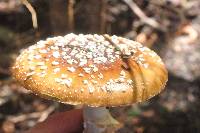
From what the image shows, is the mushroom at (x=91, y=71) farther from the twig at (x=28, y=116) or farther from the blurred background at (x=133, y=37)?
the twig at (x=28, y=116)

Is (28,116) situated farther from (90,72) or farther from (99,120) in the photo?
(90,72)

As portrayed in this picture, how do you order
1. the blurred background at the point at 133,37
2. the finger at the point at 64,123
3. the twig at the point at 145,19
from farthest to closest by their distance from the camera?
the twig at the point at 145,19 < the blurred background at the point at 133,37 < the finger at the point at 64,123

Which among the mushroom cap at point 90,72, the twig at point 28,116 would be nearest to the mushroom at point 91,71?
the mushroom cap at point 90,72

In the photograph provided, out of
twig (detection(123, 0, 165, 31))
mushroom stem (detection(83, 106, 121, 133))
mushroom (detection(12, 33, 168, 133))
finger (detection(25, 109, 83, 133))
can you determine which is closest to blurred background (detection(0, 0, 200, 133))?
twig (detection(123, 0, 165, 31))

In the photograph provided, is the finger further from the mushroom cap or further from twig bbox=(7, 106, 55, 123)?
twig bbox=(7, 106, 55, 123)

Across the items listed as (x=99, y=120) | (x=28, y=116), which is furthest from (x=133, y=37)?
(x=99, y=120)

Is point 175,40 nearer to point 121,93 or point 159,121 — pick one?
point 159,121
